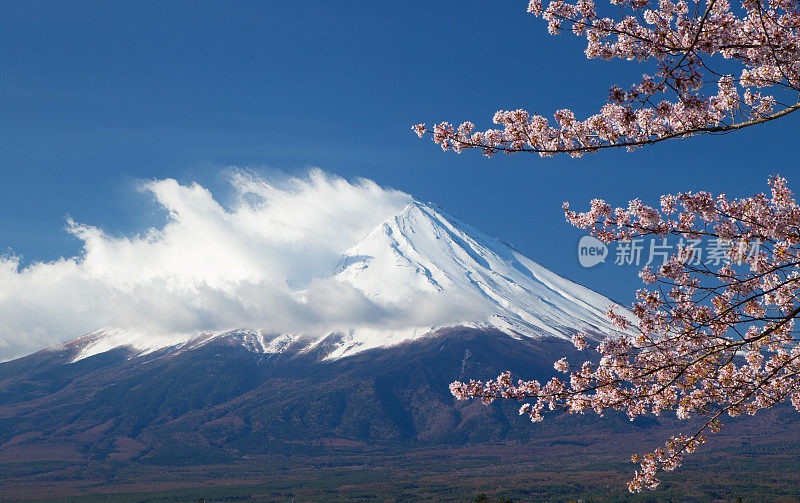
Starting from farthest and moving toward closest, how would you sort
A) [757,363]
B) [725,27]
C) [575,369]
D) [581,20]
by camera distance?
[757,363], [575,369], [581,20], [725,27]

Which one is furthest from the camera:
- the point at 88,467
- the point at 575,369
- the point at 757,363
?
the point at 88,467

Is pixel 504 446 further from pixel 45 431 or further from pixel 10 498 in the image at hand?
pixel 45 431

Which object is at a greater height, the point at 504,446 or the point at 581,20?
the point at 581,20

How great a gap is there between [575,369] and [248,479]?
14089cm

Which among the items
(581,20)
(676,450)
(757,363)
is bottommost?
(676,450)

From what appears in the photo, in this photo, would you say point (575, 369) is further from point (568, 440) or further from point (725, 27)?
point (568, 440)

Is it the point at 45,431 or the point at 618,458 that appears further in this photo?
the point at 45,431

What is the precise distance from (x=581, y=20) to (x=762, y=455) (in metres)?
159

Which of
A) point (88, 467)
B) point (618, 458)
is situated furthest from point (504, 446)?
point (88, 467)

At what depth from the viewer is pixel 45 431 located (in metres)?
193

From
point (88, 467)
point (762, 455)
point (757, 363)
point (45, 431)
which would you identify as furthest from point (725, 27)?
point (45, 431)

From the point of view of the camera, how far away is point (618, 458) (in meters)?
144

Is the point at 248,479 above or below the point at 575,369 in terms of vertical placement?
below

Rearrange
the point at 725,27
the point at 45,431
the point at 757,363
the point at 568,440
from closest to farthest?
the point at 725,27 → the point at 757,363 → the point at 568,440 → the point at 45,431
